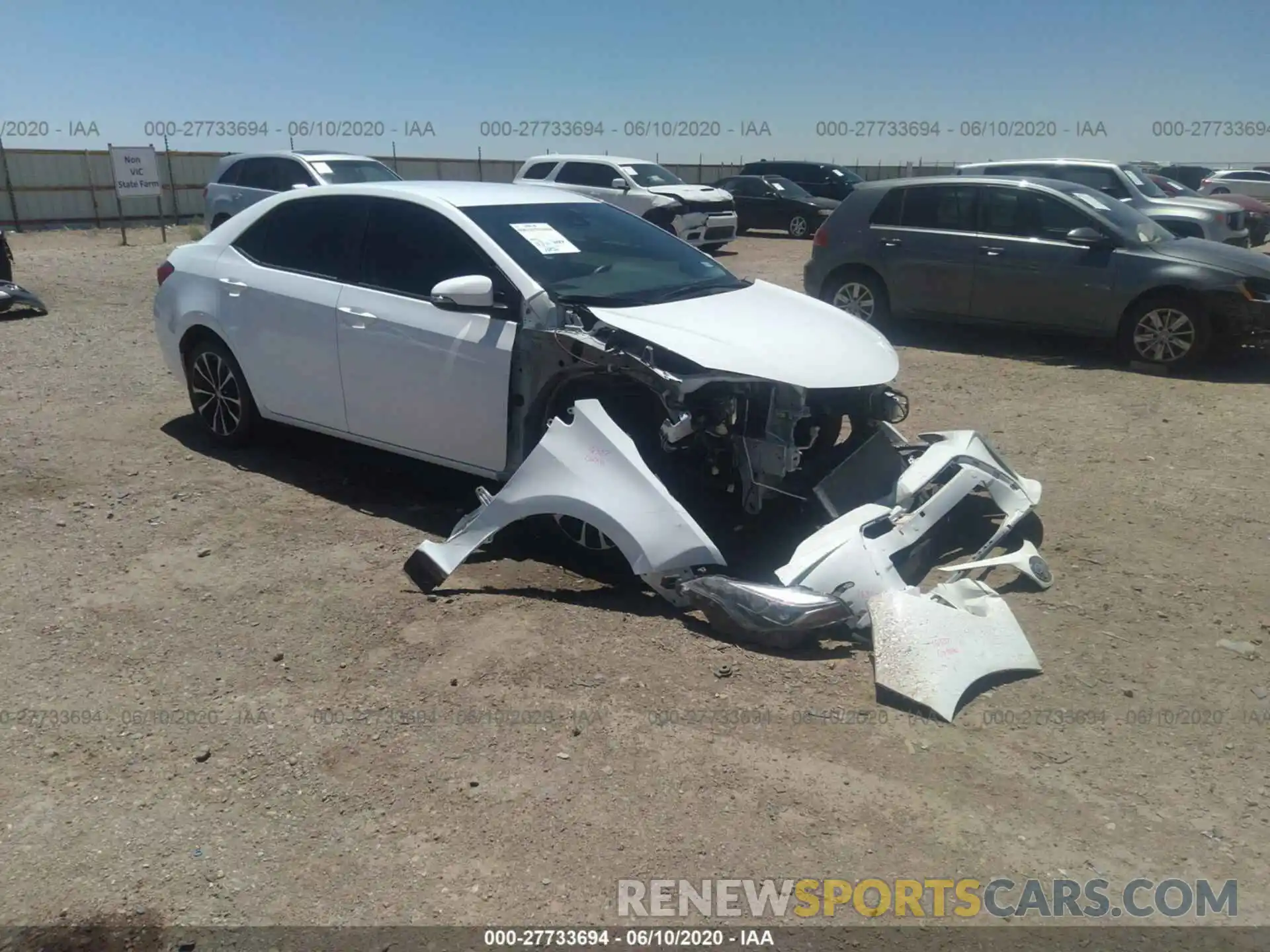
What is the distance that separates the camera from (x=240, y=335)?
6.05m

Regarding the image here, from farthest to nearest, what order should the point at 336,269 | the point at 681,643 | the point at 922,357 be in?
the point at 922,357, the point at 336,269, the point at 681,643

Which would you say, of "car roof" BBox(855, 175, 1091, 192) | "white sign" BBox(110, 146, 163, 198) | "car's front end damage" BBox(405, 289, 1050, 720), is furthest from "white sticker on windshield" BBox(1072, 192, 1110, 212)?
"white sign" BBox(110, 146, 163, 198)

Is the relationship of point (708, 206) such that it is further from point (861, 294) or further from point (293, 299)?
point (293, 299)

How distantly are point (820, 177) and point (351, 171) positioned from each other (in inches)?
541

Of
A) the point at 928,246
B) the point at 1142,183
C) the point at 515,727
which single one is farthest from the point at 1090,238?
the point at 1142,183

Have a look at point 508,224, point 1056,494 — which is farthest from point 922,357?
point 508,224

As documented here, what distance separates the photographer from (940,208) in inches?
404

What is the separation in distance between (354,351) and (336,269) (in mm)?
569

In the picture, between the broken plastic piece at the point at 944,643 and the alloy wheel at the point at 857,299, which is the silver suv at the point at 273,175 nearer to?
the alloy wheel at the point at 857,299

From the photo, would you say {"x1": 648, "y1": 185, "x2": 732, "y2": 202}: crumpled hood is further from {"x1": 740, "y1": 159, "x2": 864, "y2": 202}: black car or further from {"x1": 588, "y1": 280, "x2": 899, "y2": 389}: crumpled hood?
{"x1": 588, "y1": 280, "x2": 899, "y2": 389}: crumpled hood

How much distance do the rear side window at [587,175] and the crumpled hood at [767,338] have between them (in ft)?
46.1

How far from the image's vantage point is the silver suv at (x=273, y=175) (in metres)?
15.9

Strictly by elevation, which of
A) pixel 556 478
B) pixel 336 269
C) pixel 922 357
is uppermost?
pixel 336 269

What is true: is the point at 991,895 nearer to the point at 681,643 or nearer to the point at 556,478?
the point at 681,643
